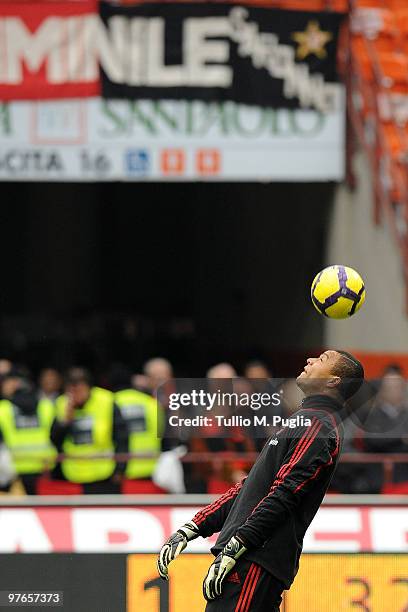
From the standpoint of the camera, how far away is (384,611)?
23.6 ft

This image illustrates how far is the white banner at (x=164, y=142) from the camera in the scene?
1445 centimetres

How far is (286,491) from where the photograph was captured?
507 centimetres

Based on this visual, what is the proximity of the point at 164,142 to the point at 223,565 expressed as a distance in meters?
9.87

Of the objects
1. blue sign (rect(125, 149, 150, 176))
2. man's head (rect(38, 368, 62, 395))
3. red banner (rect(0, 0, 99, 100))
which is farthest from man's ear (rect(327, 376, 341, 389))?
red banner (rect(0, 0, 99, 100))

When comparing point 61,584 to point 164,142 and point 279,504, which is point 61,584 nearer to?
point 279,504

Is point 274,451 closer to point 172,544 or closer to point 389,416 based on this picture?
point 172,544

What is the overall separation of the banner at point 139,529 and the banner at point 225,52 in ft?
25.4

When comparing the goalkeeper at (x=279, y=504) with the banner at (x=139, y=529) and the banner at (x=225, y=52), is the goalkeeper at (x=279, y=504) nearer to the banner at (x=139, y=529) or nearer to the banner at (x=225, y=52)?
the banner at (x=139, y=529)

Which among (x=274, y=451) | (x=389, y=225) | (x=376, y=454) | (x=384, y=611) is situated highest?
(x=389, y=225)

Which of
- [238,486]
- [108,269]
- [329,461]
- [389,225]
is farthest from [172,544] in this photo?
[108,269]

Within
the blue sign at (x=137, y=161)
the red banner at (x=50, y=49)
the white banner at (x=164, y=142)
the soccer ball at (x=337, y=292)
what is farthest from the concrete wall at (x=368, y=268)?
the soccer ball at (x=337, y=292)

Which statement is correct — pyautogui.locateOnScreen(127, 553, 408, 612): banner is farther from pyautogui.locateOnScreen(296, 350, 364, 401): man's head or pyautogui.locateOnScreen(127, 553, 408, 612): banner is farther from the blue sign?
the blue sign

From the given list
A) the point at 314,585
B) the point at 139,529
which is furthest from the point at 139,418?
the point at 314,585

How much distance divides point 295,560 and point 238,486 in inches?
18.7
